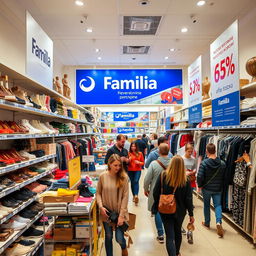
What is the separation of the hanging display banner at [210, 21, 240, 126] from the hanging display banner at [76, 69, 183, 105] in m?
3.37

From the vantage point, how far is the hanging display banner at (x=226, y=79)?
4.12 meters

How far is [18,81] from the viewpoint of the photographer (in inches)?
150

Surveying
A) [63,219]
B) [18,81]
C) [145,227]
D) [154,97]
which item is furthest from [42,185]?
[154,97]

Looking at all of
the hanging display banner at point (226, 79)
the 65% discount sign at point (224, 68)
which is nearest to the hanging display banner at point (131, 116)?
the hanging display banner at point (226, 79)

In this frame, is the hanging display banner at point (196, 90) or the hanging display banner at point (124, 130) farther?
the hanging display banner at point (124, 130)

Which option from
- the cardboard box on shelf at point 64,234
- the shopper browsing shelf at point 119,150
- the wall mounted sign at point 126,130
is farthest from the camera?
the wall mounted sign at point 126,130

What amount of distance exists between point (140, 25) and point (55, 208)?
15.9 feet

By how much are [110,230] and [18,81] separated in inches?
108

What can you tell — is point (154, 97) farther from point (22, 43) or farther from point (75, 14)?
point (22, 43)

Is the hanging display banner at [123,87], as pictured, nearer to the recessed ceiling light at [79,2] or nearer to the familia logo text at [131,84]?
the familia logo text at [131,84]

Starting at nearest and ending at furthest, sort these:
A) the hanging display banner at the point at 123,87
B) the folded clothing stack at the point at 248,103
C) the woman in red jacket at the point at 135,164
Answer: the folded clothing stack at the point at 248,103 < the woman in red jacket at the point at 135,164 < the hanging display banner at the point at 123,87

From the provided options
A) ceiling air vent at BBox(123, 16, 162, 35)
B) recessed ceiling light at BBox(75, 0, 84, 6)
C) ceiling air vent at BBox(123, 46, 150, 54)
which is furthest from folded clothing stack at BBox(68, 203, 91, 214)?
ceiling air vent at BBox(123, 46, 150, 54)

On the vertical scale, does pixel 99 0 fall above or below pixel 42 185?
above

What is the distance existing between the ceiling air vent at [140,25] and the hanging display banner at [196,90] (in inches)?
56.7
